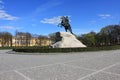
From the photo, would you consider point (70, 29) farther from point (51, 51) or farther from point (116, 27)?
point (116, 27)

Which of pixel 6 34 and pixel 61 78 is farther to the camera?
pixel 6 34

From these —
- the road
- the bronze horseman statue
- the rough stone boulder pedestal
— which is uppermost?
the bronze horseman statue

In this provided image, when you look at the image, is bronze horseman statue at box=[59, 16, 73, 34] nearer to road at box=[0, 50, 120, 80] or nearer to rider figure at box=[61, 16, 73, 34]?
rider figure at box=[61, 16, 73, 34]

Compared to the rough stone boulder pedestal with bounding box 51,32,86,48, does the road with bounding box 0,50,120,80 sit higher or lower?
lower

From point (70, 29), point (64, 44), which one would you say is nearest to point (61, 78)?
point (64, 44)

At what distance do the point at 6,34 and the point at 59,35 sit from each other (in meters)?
45.5

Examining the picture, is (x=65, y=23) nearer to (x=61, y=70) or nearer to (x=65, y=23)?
(x=65, y=23)

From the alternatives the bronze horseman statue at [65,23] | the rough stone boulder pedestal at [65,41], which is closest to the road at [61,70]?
the rough stone boulder pedestal at [65,41]

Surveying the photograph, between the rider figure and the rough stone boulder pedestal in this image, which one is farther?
the rider figure

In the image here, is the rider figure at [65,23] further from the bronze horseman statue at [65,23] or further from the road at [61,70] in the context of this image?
the road at [61,70]

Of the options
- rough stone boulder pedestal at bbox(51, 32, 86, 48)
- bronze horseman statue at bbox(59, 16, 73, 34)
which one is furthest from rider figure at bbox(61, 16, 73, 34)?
rough stone boulder pedestal at bbox(51, 32, 86, 48)

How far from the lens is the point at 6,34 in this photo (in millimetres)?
77438

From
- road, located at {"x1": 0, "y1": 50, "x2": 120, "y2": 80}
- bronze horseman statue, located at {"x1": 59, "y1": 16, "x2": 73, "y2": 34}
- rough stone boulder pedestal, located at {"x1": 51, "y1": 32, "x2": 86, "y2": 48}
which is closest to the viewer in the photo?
road, located at {"x1": 0, "y1": 50, "x2": 120, "y2": 80}

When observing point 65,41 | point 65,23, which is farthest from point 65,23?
point 65,41
